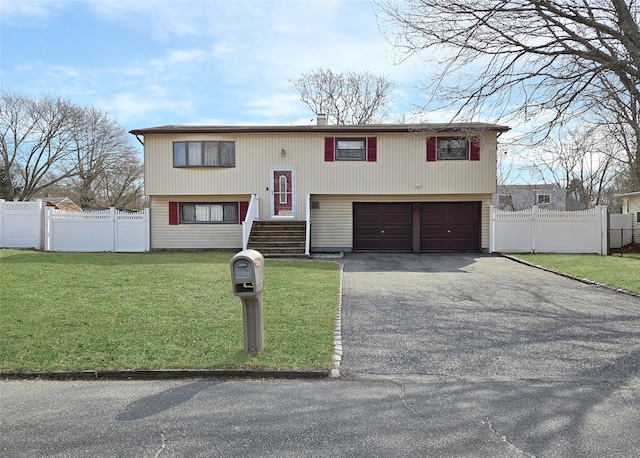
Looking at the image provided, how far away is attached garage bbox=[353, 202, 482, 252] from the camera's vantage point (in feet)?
58.1

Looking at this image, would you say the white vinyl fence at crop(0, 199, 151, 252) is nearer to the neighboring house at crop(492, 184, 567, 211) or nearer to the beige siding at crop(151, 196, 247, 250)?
the beige siding at crop(151, 196, 247, 250)

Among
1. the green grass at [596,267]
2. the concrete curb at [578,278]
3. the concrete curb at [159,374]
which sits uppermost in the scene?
the green grass at [596,267]

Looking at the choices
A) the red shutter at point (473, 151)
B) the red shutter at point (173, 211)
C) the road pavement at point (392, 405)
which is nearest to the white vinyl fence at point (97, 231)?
the red shutter at point (173, 211)

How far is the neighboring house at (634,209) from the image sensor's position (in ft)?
65.8

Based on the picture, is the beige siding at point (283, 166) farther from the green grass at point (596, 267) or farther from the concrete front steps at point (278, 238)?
the green grass at point (596, 267)

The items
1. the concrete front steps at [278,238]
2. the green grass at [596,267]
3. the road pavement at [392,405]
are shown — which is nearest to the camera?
the road pavement at [392,405]

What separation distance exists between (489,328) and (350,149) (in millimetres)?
12193

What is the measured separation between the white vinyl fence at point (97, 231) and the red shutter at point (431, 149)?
37.5ft

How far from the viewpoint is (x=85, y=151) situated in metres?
37.7

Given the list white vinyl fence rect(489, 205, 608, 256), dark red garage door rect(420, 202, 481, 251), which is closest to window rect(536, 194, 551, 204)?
white vinyl fence rect(489, 205, 608, 256)

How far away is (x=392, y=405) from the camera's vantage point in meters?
3.60

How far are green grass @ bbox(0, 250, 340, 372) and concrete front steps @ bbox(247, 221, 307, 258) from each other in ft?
16.1

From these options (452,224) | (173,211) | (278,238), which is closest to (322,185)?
(278,238)

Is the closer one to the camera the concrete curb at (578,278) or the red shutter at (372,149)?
the concrete curb at (578,278)
